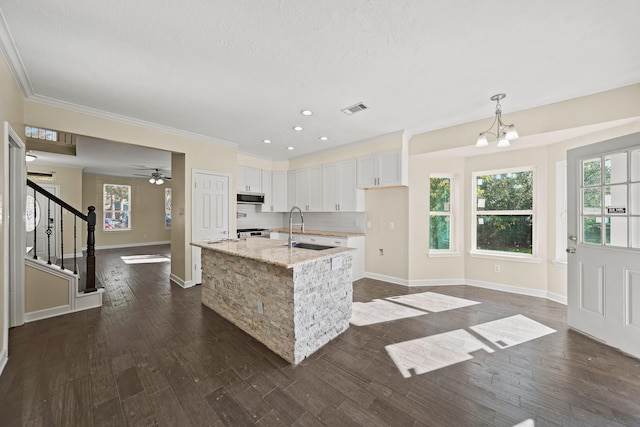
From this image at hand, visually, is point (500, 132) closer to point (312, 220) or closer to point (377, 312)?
point (377, 312)

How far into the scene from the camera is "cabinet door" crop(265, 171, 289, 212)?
20.9 ft

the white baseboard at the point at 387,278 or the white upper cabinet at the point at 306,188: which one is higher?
the white upper cabinet at the point at 306,188

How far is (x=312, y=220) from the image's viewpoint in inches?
247

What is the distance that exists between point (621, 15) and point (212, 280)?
4560 mm

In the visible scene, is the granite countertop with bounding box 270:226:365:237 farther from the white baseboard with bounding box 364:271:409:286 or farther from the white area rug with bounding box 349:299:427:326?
the white area rug with bounding box 349:299:427:326

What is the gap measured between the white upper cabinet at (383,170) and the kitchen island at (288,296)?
215 cm

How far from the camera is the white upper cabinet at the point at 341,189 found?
16.8 ft

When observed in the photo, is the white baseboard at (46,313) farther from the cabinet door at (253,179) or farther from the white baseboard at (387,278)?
the white baseboard at (387,278)

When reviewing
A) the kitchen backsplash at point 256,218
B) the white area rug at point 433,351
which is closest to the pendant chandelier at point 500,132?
the white area rug at point 433,351

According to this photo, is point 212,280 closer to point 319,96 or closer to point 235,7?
point 319,96

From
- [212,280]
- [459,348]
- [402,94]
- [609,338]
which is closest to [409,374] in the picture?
[459,348]

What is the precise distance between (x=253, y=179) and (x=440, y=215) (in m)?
4.08

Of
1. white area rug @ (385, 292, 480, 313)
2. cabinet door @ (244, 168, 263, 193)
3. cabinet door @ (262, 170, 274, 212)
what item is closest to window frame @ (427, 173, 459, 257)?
white area rug @ (385, 292, 480, 313)

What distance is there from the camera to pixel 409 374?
212 cm
